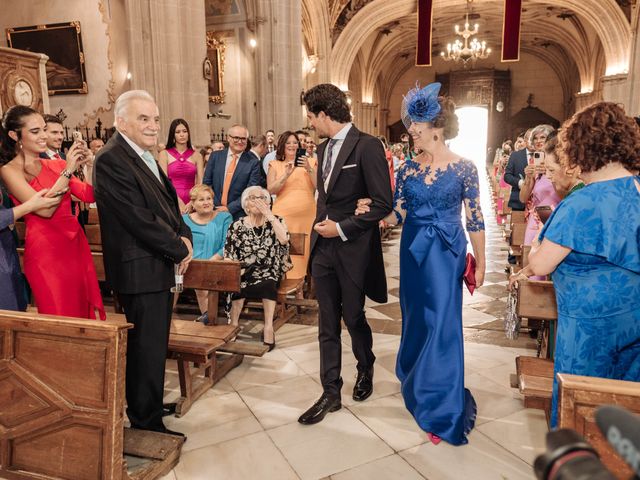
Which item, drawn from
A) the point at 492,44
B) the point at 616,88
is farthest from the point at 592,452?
the point at 492,44

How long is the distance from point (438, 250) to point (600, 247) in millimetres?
1118

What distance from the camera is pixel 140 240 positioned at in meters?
2.56

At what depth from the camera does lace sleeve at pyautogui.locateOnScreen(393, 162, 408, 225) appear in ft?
9.96

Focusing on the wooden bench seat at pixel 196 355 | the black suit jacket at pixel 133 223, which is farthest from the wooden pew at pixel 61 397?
the wooden bench seat at pixel 196 355

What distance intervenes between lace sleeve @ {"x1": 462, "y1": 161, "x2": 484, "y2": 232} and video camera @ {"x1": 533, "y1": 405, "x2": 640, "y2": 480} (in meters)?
2.37

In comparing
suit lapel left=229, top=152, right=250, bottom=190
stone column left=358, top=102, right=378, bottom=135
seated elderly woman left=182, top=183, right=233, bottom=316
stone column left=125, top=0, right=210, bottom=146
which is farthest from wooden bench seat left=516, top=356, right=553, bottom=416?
stone column left=358, top=102, right=378, bottom=135

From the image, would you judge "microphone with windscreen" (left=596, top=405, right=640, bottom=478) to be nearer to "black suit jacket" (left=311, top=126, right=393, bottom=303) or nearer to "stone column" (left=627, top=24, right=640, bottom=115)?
"black suit jacket" (left=311, top=126, right=393, bottom=303)

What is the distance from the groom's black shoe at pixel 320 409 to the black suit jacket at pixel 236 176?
2547 mm

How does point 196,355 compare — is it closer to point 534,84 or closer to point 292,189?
point 292,189

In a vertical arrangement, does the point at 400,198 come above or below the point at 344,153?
below

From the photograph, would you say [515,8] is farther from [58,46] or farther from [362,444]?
[362,444]

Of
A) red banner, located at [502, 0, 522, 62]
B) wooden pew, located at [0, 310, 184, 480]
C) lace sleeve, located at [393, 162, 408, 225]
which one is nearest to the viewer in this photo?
wooden pew, located at [0, 310, 184, 480]

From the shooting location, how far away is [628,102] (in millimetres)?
16703

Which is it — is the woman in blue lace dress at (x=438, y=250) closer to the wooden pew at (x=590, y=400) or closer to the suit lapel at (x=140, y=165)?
the suit lapel at (x=140, y=165)
